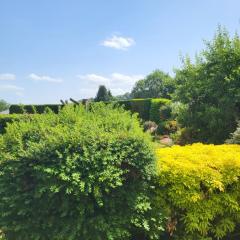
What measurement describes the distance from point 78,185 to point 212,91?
7798 mm

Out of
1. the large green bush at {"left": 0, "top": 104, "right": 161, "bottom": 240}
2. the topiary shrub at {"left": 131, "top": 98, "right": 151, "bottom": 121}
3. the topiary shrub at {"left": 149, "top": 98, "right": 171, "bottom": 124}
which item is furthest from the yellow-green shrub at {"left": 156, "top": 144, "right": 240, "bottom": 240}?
Result: the topiary shrub at {"left": 131, "top": 98, "right": 151, "bottom": 121}

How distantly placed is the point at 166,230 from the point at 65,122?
203 cm

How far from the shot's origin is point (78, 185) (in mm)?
4141

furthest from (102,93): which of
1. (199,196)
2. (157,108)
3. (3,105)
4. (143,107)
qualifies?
(3,105)

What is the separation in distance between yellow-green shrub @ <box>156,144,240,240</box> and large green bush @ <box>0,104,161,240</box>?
11.4 inches

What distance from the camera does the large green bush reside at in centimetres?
424

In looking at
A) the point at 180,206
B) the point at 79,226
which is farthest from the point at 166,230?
the point at 79,226

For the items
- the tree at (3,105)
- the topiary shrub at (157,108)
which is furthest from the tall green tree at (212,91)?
the tree at (3,105)

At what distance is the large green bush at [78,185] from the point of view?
4238 millimetres

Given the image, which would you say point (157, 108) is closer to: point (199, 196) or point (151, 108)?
point (151, 108)

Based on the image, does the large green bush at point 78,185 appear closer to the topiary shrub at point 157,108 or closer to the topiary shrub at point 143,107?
the topiary shrub at point 157,108

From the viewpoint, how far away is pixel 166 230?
5.03 m

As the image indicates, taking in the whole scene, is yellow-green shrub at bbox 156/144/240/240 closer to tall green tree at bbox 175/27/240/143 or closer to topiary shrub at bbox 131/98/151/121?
tall green tree at bbox 175/27/240/143

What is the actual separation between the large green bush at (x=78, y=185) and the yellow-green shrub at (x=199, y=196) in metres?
0.29
